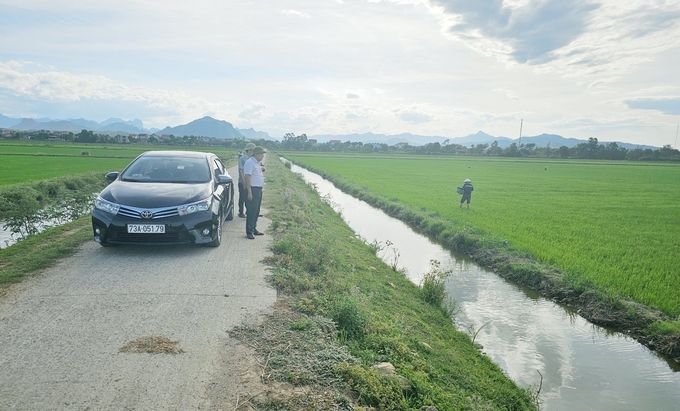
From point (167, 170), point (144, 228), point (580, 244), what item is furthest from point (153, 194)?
point (580, 244)

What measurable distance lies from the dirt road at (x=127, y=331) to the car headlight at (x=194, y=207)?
75 cm

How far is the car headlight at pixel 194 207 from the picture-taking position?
6.80 m

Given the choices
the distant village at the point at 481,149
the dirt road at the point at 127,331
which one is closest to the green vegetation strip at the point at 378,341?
the dirt road at the point at 127,331

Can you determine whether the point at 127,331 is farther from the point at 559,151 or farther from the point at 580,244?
the point at 559,151

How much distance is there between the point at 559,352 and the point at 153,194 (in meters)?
6.80

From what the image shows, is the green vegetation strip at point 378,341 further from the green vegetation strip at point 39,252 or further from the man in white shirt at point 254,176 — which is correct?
the green vegetation strip at point 39,252

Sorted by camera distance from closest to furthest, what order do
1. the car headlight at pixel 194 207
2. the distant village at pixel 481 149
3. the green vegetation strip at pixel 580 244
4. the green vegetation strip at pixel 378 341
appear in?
the green vegetation strip at pixel 378 341 < the car headlight at pixel 194 207 < the green vegetation strip at pixel 580 244 < the distant village at pixel 481 149

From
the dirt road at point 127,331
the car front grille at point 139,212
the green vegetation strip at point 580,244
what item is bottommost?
the green vegetation strip at point 580,244

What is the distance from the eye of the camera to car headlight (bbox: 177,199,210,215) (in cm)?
680

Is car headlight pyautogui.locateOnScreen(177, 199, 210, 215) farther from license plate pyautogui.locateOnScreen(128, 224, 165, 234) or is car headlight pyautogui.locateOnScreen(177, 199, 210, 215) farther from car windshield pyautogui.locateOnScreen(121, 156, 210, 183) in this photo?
car windshield pyautogui.locateOnScreen(121, 156, 210, 183)

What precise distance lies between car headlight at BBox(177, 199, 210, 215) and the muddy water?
4.71 meters

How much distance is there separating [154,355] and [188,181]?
465cm

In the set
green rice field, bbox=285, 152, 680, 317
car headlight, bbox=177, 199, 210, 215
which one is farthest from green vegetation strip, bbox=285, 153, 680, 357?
car headlight, bbox=177, 199, 210, 215

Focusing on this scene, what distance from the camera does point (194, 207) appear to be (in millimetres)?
6961
